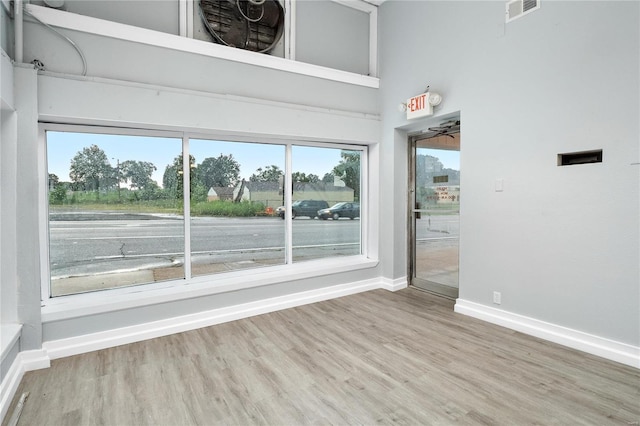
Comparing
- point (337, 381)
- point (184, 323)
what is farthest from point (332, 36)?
point (337, 381)

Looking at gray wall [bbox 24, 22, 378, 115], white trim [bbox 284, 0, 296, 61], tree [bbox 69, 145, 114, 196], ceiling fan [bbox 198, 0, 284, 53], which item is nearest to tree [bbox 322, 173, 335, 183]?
gray wall [bbox 24, 22, 378, 115]

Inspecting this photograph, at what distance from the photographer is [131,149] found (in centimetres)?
328

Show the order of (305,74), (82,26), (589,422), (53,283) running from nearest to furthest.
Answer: (589,422) < (82,26) < (53,283) < (305,74)

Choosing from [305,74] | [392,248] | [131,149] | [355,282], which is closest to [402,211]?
[392,248]

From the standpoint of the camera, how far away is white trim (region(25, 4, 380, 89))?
2.73 m

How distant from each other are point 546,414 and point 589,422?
0.21m

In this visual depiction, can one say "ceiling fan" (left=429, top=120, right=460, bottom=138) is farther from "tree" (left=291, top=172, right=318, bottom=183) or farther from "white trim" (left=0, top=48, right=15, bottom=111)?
"white trim" (left=0, top=48, right=15, bottom=111)

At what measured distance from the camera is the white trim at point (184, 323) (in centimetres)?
280

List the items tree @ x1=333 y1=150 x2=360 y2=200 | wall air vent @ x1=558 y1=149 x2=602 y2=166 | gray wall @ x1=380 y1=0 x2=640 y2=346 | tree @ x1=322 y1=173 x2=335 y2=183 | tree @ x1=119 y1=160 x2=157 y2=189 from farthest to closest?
tree @ x1=333 y1=150 x2=360 y2=200 → tree @ x1=322 y1=173 x2=335 y2=183 → tree @ x1=119 y1=160 x2=157 y2=189 → wall air vent @ x1=558 y1=149 x2=602 y2=166 → gray wall @ x1=380 y1=0 x2=640 y2=346

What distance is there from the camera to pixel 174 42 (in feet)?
10.4

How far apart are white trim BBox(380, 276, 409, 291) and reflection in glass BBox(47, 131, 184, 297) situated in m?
2.62

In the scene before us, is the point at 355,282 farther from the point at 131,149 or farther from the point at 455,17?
the point at 455,17

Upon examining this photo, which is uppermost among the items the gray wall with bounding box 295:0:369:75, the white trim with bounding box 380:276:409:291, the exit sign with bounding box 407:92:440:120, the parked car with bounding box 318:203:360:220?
Result: the gray wall with bounding box 295:0:369:75

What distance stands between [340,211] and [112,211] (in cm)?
271
